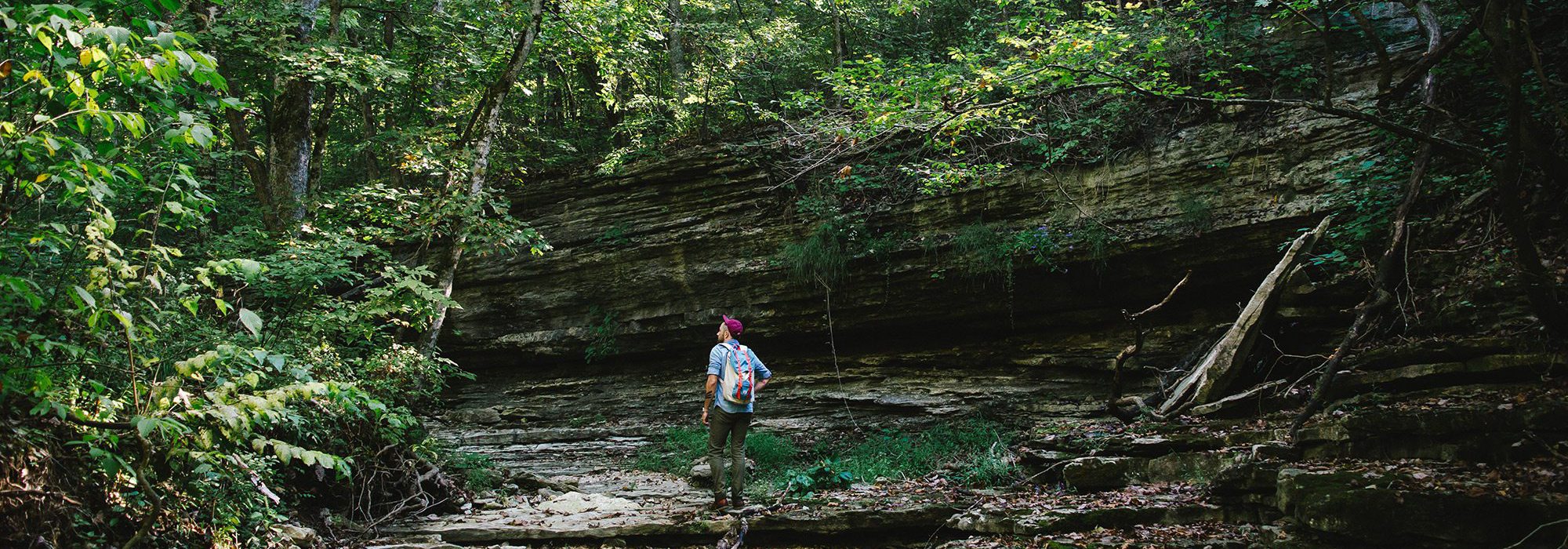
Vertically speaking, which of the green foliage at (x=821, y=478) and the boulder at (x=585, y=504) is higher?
the green foliage at (x=821, y=478)

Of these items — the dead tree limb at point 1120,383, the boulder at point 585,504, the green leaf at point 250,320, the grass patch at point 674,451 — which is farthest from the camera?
the grass patch at point 674,451

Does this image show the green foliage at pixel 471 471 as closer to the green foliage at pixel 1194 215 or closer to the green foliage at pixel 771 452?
the green foliage at pixel 771 452

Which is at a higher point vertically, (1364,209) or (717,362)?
(1364,209)

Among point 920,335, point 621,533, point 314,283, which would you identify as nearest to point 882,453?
point 920,335

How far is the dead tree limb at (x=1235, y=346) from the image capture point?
269 inches

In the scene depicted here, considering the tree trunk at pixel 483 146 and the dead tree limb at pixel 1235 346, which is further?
the tree trunk at pixel 483 146

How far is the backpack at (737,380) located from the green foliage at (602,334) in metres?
5.96

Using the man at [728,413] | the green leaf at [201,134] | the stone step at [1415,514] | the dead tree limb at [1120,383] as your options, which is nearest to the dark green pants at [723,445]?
the man at [728,413]

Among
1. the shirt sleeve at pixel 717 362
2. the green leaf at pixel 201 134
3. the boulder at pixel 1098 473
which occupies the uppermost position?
the green leaf at pixel 201 134

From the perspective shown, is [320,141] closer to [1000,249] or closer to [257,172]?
[257,172]

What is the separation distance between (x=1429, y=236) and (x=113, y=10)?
991 cm

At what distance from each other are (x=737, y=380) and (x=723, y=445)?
2.13 feet

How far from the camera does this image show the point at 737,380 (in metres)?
6.32

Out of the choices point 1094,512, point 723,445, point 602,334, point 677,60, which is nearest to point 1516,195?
point 1094,512
